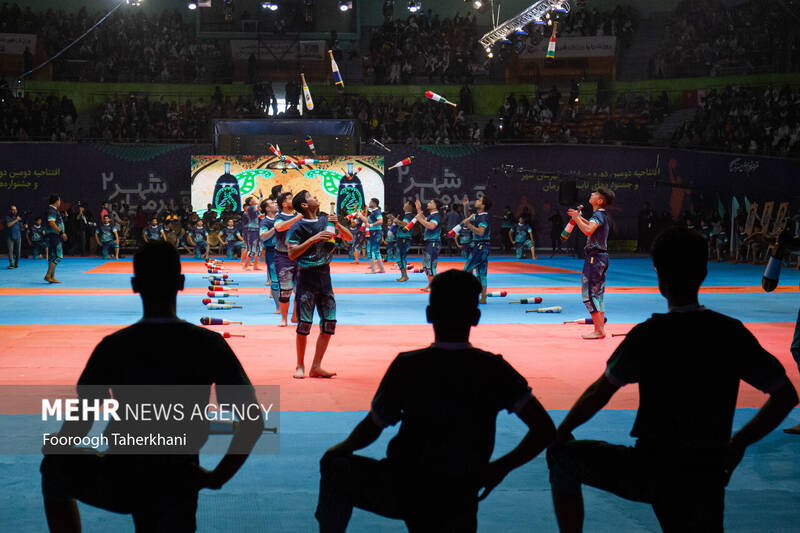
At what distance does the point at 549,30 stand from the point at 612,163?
7699 millimetres

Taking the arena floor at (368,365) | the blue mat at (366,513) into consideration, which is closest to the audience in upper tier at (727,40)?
the arena floor at (368,365)

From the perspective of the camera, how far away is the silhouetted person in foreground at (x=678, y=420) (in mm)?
3553

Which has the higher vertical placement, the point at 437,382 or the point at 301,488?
the point at 437,382

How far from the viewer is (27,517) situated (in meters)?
4.91

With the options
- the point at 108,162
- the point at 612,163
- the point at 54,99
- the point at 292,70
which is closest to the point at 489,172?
the point at 612,163

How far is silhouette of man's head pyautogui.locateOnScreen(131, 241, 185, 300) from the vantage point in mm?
3574

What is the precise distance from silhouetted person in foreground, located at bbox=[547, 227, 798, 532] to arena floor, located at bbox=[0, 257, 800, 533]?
137cm

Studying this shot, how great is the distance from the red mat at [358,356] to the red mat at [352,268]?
13389mm

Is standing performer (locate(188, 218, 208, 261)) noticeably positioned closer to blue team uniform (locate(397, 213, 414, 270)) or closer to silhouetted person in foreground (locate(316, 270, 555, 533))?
blue team uniform (locate(397, 213, 414, 270))

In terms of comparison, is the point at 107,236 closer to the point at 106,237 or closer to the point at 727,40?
the point at 106,237

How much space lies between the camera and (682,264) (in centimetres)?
381

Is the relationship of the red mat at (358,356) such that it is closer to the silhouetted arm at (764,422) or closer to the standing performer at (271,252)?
the standing performer at (271,252)

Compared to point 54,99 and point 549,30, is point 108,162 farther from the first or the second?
point 549,30

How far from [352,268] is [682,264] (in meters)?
25.4
